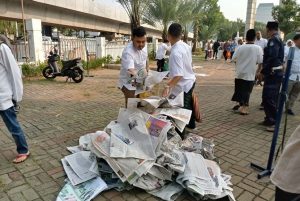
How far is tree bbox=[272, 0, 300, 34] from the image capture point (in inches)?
1084

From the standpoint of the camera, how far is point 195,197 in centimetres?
276

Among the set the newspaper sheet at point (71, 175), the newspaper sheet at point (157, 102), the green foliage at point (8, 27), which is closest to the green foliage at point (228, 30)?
the green foliage at point (8, 27)

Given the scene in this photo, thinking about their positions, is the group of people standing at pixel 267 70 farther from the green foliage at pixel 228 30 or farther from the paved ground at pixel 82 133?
the green foliage at pixel 228 30

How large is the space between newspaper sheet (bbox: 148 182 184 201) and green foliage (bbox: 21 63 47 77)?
8777mm

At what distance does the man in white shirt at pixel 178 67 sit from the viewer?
11.9 feet

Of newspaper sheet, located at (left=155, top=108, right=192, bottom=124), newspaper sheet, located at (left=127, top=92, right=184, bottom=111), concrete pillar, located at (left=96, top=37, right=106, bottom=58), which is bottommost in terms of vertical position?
newspaper sheet, located at (left=155, top=108, right=192, bottom=124)

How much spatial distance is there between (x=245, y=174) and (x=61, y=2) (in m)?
16.9

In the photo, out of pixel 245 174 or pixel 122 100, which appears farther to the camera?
pixel 122 100

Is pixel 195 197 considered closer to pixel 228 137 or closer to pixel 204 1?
pixel 228 137

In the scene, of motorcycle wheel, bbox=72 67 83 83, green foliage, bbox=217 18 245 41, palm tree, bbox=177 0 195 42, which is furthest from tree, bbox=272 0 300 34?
green foliage, bbox=217 18 245 41

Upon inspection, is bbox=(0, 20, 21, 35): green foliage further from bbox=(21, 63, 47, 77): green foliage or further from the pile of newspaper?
the pile of newspaper

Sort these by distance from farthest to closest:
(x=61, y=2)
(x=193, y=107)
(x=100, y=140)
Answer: (x=61, y=2) < (x=193, y=107) < (x=100, y=140)

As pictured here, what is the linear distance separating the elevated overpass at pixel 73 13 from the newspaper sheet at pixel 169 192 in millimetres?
14799

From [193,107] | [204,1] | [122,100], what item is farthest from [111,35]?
[193,107]
